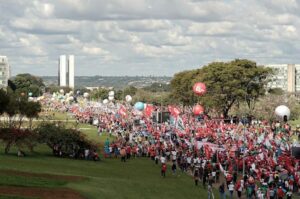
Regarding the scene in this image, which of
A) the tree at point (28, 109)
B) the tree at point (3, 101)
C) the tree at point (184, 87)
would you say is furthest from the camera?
the tree at point (184, 87)

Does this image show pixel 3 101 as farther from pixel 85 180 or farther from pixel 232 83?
pixel 232 83

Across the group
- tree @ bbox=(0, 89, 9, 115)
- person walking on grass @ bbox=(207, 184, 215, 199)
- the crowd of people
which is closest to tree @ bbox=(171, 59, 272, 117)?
the crowd of people

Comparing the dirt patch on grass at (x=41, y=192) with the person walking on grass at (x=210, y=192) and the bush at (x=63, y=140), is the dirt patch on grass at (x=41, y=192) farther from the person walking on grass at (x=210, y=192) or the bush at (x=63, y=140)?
the bush at (x=63, y=140)

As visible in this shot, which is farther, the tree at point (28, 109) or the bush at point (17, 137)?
the tree at point (28, 109)

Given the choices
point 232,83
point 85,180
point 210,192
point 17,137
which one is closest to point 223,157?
point 210,192

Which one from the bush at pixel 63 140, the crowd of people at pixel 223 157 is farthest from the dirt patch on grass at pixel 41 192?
the bush at pixel 63 140

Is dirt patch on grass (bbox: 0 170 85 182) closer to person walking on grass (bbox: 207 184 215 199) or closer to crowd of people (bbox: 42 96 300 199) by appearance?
person walking on grass (bbox: 207 184 215 199)

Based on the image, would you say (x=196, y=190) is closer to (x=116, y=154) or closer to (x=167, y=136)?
(x=116, y=154)

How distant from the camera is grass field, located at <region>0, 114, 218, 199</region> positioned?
31.2 meters

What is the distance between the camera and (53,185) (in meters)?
32.7

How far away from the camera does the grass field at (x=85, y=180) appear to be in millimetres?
31250

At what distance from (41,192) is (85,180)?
5745 millimetres

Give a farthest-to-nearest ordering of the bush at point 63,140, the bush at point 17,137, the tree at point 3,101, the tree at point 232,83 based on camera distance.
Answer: the tree at point 232,83
the tree at point 3,101
the bush at point 63,140
the bush at point 17,137

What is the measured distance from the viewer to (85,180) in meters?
35.9
